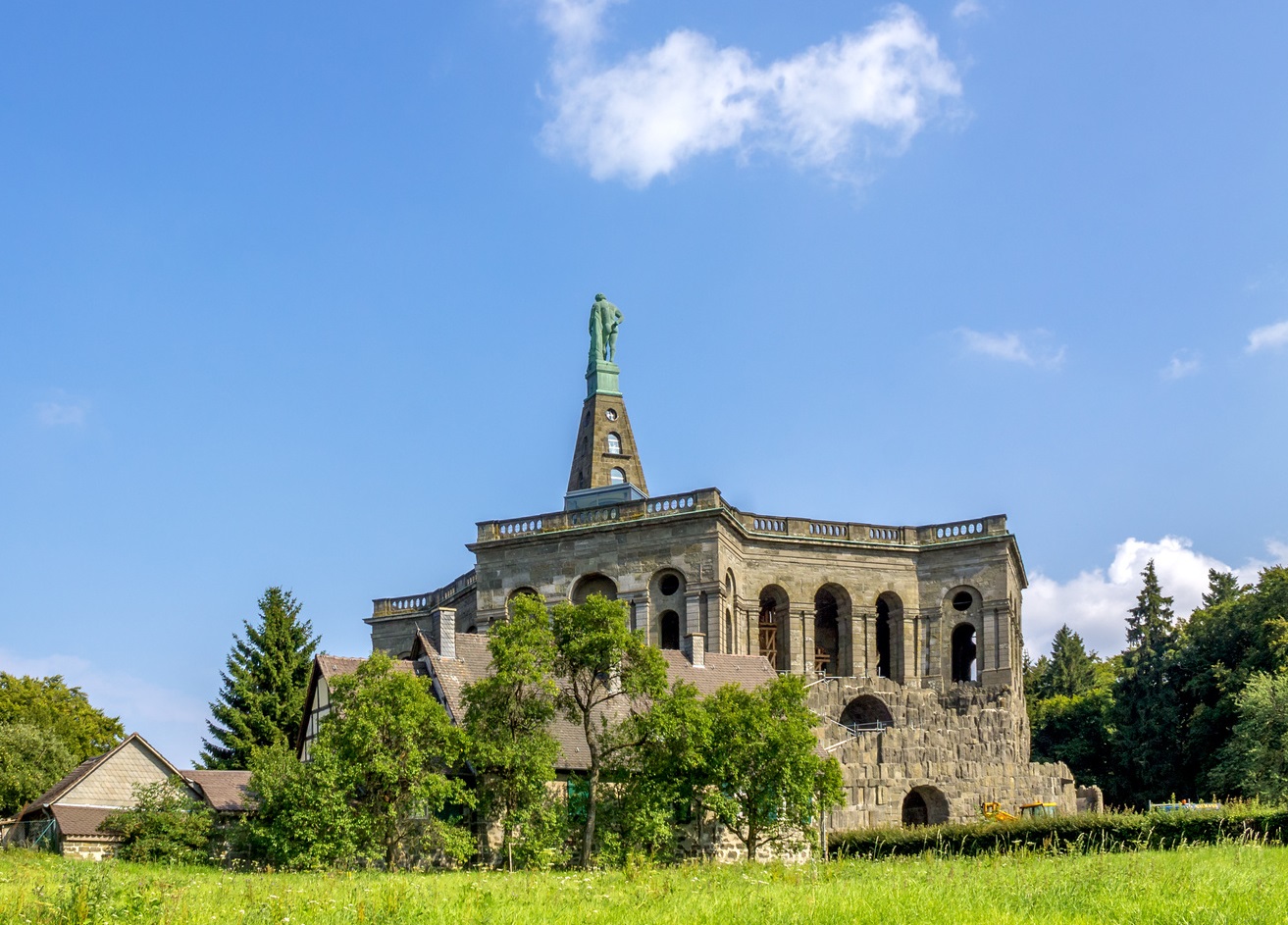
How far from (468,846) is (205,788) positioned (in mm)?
12032

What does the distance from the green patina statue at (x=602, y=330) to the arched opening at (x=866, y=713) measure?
905 inches

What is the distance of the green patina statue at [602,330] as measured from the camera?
7206 cm

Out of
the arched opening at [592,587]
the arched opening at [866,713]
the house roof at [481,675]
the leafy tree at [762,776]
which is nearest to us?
the leafy tree at [762,776]

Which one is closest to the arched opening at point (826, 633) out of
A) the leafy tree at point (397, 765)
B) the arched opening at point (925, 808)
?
the arched opening at point (925, 808)

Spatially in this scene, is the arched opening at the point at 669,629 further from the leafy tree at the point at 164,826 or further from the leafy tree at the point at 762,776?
the leafy tree at the point at 164,826

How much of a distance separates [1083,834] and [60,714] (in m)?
46.5

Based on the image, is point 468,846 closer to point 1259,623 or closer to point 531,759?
point 531,759

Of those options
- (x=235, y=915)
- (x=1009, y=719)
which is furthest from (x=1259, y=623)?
(x=235, y=915)

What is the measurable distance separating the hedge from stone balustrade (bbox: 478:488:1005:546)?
21.1 m

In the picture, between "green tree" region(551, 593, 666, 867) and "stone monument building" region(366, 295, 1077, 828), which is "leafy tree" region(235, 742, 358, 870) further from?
"stone monument building" region(366, 295, 1077, 828)

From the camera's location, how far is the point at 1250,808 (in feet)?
105

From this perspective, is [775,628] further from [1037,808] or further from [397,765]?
[397,765]

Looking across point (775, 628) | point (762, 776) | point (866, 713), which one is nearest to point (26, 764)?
point (775, 628)

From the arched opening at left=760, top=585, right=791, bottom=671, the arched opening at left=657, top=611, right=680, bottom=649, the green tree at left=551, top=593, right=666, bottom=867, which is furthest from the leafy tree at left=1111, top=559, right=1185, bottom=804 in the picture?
the green tree at left=551, top=593, right=666, bottom=867
